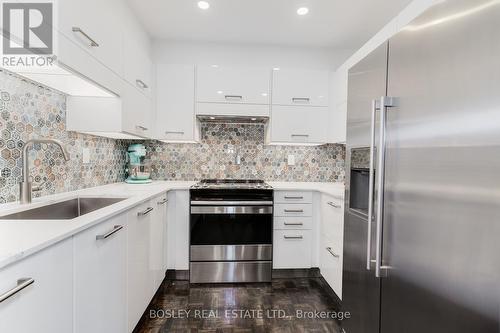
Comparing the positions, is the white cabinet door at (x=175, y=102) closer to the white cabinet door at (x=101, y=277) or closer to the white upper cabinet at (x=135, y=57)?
the white upper cabinet at (x=135, y=57)

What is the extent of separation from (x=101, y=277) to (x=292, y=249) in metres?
1.71

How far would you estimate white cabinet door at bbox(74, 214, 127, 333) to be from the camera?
0.99 m

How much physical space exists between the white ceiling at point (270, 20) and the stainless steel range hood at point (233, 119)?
0.80 m

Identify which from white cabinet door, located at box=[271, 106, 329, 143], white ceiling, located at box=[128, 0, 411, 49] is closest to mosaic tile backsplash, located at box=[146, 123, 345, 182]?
white cabinet door, located at box=[271, 106, 329, 143]

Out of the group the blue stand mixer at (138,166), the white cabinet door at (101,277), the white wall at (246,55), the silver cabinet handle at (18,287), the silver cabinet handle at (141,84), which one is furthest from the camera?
the white wall at (246,55)

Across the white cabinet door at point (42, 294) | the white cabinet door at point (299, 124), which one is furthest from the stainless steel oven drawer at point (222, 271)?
the white cabinet door at point (42, 294)

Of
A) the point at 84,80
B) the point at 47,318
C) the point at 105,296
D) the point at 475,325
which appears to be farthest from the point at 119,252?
the point at 475,325

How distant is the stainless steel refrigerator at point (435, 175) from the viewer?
69 cm

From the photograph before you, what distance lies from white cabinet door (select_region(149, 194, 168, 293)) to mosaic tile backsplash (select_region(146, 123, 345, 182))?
0.67m

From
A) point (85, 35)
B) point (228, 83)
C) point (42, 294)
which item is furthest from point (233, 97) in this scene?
Answer: point (42, 294)

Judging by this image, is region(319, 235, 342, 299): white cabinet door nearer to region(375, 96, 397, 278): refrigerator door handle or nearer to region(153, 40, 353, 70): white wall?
region(375, 96, 397, 278): refrigerator door handle

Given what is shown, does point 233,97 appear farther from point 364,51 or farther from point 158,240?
point 158,240

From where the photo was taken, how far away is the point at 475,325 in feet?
2.35

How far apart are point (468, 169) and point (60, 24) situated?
5.35ft
